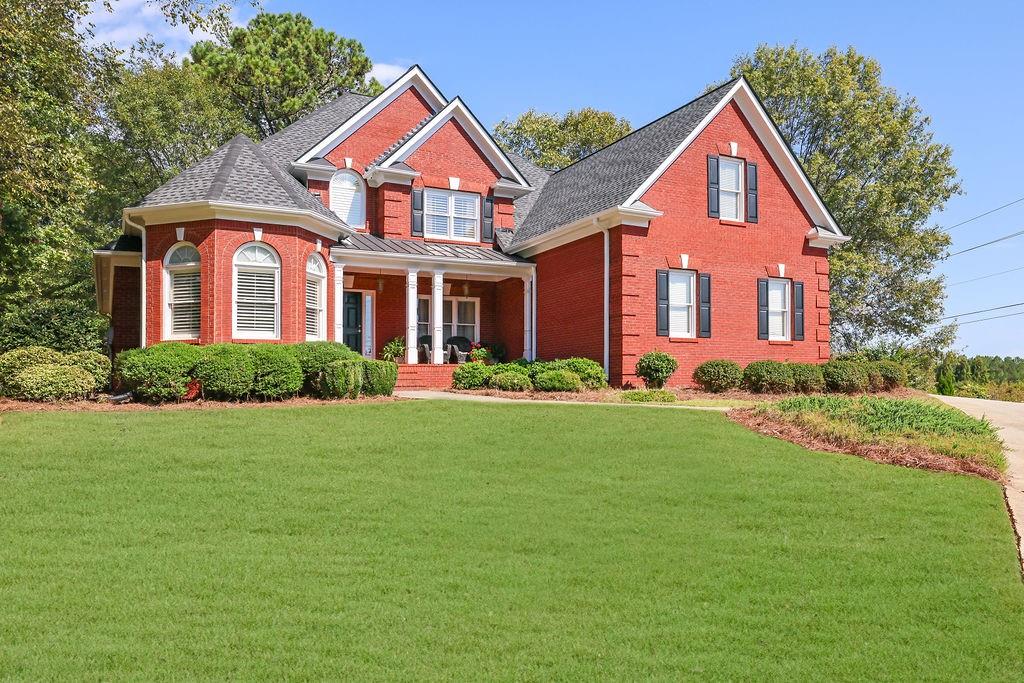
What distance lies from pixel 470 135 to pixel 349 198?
13.9 feet

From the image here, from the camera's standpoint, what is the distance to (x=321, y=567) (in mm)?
5965

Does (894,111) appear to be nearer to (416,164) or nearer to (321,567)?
(416,164)

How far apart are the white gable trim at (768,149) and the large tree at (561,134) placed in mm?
19979

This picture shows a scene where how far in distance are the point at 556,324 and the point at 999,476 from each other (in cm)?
1358

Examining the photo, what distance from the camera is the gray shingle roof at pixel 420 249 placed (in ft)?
69.7

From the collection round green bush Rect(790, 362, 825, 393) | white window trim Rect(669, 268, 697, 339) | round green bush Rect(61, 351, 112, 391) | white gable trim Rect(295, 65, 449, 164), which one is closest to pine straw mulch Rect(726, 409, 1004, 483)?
round green bush Rect(790, 362, 825, 393)

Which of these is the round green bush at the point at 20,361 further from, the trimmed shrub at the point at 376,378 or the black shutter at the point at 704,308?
the black shutter at the point at 704,308

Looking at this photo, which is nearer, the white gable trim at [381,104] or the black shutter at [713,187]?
the black shutter at [713,187]

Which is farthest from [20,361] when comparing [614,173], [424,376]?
[614,173]

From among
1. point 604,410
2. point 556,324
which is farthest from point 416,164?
point 604,410

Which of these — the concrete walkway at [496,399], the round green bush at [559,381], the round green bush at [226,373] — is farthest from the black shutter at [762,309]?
the round green bush at [226,373]

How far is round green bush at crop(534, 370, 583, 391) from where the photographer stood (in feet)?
59.9

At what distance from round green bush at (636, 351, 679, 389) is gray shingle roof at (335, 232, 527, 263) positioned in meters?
5.66

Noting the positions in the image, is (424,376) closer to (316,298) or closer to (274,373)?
(316,298)
